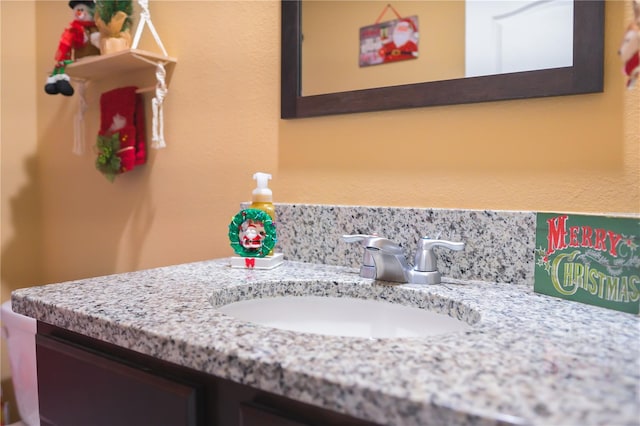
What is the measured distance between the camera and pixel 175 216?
1292mm

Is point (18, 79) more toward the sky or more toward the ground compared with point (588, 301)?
more toward the sky

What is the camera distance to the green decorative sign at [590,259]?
1.85 ft

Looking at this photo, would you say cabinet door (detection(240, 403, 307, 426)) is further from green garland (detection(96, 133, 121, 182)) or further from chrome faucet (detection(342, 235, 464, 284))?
green garland (detection(96, 133, 121, 182))

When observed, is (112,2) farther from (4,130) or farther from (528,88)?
(528,88)

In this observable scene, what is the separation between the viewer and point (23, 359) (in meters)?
→ 1.34

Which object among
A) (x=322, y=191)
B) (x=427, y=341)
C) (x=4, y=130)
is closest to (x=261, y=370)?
(x=427, y=341)

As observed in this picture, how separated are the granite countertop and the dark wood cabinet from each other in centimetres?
4

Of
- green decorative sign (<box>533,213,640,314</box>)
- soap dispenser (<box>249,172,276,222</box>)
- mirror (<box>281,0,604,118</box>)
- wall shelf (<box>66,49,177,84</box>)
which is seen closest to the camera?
green decorative sign (<box>533,213,640,314</box>)

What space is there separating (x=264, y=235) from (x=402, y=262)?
28 cm

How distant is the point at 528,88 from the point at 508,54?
82mm

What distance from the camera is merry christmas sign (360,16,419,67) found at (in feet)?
3.01

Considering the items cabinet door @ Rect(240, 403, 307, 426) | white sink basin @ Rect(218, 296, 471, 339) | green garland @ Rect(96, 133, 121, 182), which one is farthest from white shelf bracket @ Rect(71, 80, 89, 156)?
cabinet door @ Rect(240, 403, 307, 426)

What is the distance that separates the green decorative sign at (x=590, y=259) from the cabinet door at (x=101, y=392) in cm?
51

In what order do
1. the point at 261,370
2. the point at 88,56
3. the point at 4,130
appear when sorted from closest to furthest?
1. the point at 261,370
2. the point at 88,56
3. the point at 4,130
